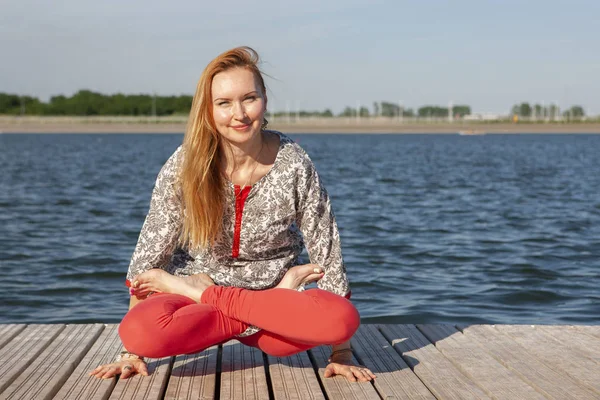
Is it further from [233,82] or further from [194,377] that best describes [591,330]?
[233,82]

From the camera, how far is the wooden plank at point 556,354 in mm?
3405

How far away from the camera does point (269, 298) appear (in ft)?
10.3

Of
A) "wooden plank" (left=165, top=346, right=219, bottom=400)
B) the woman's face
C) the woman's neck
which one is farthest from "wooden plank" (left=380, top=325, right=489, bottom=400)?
the woman's face

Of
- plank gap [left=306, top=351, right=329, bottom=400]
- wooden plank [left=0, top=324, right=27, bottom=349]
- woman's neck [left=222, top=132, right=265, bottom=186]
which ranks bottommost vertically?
wooden plank [left=0, top=324, right=27, bottom=349]

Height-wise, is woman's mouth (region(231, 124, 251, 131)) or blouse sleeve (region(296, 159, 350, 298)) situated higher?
woman's mouth (region(231, 124, 251, 131))

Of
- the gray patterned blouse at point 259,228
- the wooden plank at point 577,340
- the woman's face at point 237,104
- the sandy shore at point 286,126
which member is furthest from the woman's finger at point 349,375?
the sandy shore at point 286,126

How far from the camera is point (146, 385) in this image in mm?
3234

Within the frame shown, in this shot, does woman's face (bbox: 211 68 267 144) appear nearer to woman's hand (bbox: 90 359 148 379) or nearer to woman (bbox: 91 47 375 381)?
woman (bbox: 91 47 375 381)

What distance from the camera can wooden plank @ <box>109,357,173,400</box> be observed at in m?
3.11

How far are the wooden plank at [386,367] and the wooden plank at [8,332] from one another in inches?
64.5

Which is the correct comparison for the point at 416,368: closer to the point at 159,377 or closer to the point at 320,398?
the point at 320,398

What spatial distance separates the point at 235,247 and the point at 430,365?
0.99 m

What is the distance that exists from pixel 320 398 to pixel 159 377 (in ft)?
2.22

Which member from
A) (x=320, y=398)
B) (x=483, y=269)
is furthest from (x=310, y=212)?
(x=483, y=269)
